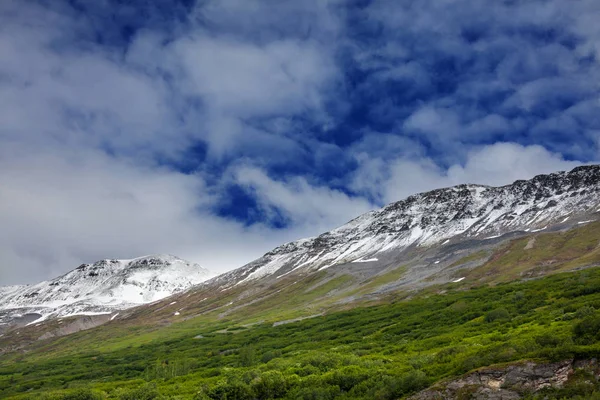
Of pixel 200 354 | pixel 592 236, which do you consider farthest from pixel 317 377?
pixel 592 236

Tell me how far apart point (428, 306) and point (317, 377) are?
58.9 meters

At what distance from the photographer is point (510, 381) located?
17906 mm

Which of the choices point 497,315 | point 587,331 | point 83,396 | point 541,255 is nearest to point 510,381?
point 587,331

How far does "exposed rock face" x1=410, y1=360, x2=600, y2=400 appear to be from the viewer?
1734cm

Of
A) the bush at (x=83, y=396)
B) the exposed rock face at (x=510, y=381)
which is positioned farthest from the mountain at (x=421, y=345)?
the bush at (x=83, y=396)

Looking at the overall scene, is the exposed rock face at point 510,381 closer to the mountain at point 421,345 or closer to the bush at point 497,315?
the mountain at point 421,345

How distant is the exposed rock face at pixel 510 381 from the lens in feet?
56.9

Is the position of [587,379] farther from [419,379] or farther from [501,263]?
[501,263]

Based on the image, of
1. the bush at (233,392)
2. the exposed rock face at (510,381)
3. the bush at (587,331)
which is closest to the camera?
the exposed rock face at (510,381)

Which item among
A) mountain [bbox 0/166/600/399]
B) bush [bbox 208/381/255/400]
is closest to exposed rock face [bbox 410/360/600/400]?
mountain [bbox 0/166/600/399]

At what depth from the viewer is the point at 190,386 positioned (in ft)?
134

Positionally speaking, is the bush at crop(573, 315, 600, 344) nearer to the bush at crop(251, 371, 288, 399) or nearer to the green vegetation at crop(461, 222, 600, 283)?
the bush at crop(251, 371, 288, 399)

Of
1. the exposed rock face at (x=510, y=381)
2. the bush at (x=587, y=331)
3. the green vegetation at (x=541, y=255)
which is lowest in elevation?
the green vegetation at (x=541, y=255)

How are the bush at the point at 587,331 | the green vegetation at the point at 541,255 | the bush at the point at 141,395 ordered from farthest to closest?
the green vegetation at the point at 541,255, the bush at the point at 141,395, the bush at the point at 587,331
